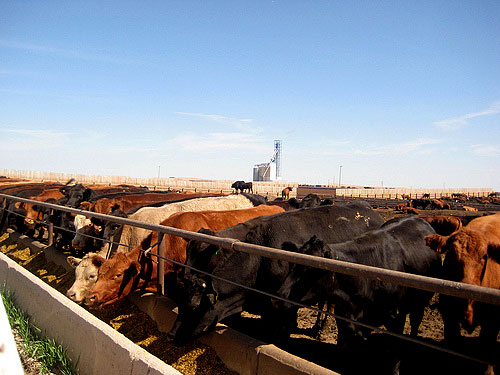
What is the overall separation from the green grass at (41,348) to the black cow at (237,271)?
968 millimetres

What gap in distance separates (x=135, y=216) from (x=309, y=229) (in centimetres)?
A: 372

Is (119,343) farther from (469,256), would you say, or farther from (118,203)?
(118,203)

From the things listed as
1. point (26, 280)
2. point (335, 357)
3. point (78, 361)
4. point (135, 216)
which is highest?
point (135, 216)

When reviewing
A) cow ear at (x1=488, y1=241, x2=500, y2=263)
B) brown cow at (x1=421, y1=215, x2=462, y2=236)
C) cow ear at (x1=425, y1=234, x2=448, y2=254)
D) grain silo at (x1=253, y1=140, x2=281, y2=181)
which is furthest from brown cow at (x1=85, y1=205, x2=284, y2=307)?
grain silo at (x1=253, y1=140, x2=281, y2=181)

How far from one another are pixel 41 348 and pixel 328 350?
9.98 feet

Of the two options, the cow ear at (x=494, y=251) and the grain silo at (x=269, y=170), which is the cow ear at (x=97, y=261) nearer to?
the cow ear at (x=494, y=251)

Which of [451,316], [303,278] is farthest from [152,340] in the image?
[451,316]

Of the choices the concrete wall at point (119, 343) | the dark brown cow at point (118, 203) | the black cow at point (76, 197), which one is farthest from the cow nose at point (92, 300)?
the black cow at point (76, 197)

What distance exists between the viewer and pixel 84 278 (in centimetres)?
507

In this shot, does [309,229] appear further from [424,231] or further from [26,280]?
[26,280]

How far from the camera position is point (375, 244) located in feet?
13.5

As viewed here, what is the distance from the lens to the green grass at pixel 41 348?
3.34m

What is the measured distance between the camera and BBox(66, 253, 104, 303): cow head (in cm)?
489

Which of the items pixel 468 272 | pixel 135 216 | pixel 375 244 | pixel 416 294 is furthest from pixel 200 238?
pixel 135 216
